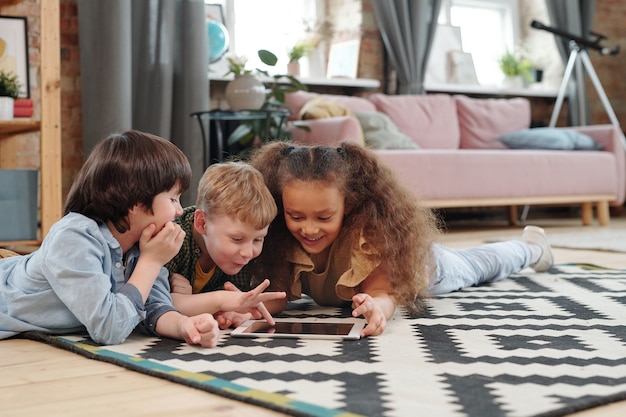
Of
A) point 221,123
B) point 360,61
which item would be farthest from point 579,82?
point 221,123

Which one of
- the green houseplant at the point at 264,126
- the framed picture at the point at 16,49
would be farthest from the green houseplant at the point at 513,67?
the framed picture at the point at 16,49

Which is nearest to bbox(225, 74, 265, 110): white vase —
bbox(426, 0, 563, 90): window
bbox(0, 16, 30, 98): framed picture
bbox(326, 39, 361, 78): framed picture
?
bbox(0, 16, 30, 98): framed picture

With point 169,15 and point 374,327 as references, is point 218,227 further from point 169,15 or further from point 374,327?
point 169,15

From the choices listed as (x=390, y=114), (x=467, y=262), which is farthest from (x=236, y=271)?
(x=390, y=114)

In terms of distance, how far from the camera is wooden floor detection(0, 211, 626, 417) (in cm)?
104

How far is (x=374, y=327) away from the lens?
1572 millimetres

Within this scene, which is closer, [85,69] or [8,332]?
[8,332]

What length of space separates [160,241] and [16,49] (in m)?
2.44

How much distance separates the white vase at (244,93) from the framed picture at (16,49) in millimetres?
951

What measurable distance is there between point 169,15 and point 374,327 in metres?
2.89

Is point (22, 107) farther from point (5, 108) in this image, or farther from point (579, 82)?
point (579, 82)

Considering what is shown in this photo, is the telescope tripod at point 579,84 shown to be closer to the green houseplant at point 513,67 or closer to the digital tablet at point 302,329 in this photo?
the green houseplant at point 513,67

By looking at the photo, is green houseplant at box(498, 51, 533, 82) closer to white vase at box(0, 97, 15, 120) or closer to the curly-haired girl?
white vase at box(0, 97, 15, 120)

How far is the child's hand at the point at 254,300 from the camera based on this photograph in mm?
1534
